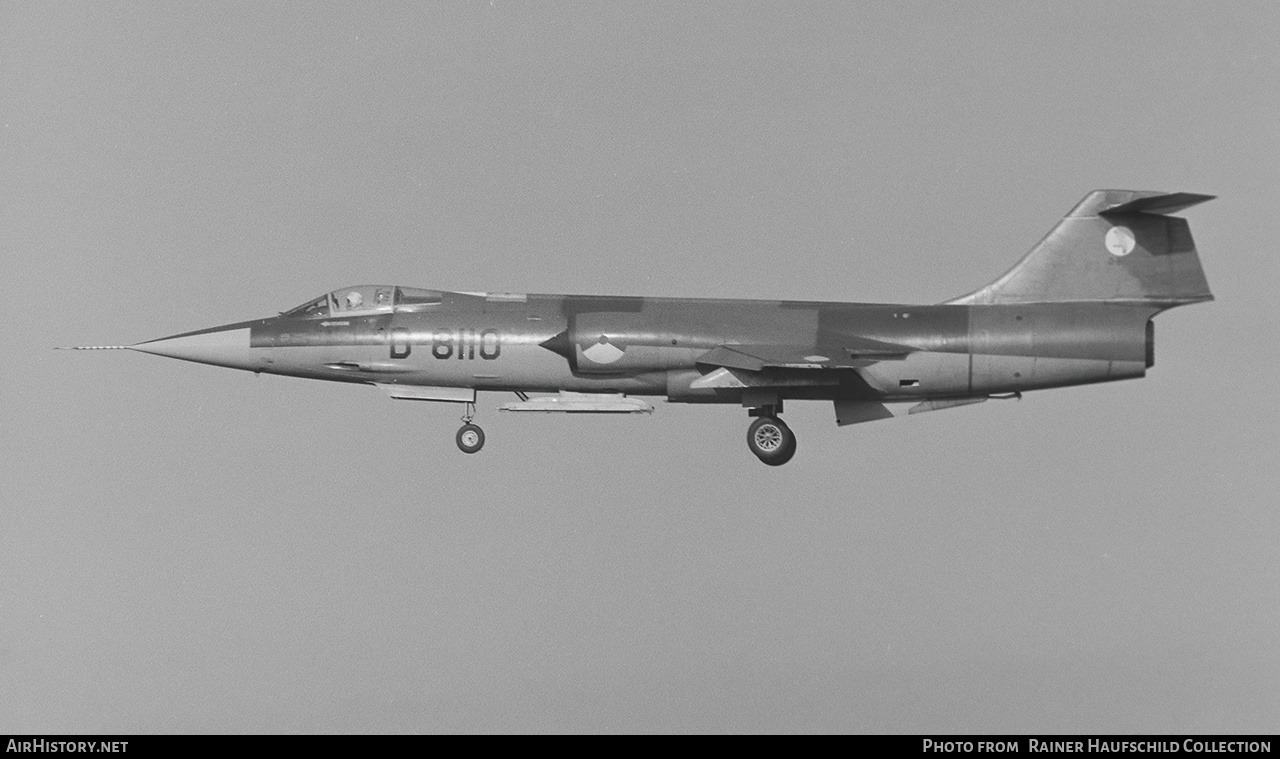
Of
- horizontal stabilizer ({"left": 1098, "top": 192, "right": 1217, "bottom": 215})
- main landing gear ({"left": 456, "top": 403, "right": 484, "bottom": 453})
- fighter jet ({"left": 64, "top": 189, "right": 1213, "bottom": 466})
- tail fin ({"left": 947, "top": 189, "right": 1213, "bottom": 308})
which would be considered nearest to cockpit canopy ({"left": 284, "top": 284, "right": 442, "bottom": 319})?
fighter jet ({"left": 64, "top": 189, "right": 1213, "bottom": 466})

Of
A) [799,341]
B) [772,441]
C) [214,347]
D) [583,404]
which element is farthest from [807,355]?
[214,347]

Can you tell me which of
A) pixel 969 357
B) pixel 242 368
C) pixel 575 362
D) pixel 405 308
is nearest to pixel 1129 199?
pixel 969 357

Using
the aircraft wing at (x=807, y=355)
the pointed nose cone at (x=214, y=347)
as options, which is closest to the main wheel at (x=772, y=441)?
the aircraft wing at (x=807, y=355)

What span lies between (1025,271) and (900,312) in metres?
2.06

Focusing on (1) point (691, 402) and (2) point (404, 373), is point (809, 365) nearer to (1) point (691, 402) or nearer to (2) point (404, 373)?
(1) point (691, 402)

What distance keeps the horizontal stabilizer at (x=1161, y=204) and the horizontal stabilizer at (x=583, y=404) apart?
7.53 m

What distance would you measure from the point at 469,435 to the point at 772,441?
4808 millimetres

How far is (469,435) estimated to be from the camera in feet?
108

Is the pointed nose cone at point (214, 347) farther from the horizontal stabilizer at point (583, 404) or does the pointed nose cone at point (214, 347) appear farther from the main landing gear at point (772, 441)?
the main landing gear at point (772, 441)

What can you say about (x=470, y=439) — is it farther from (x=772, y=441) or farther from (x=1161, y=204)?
(x=1161, y=204)

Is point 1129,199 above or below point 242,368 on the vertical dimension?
above

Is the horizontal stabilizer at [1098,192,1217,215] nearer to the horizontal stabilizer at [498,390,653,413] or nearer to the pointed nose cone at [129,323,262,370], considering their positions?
the horizontal stabilizer at [498,390,653,413]

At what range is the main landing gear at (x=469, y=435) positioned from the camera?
32906 mm

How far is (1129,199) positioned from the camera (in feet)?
101
